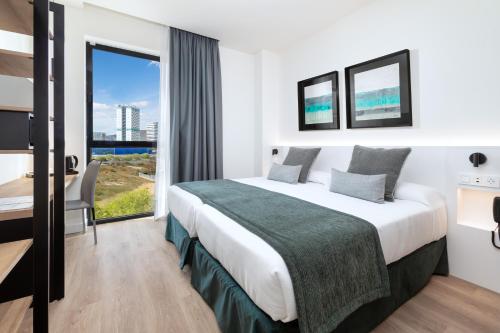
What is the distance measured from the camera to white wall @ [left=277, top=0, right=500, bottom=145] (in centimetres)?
190

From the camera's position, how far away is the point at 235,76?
4.00 m

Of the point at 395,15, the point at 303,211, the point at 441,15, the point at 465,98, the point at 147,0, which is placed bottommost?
the point at 303,211

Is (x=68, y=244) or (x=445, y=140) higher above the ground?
(x=445, y=140)

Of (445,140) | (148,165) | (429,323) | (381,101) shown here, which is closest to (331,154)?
(381,101)

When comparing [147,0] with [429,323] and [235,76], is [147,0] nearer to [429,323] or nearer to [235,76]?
[235,76]

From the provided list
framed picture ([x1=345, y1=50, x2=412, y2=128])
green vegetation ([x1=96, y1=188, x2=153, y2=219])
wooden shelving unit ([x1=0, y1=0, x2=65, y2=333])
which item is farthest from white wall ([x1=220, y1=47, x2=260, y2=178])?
wooden shelving unit ([x1=0, y1=0, x2=65, y2=333])

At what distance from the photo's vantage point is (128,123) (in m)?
3.37

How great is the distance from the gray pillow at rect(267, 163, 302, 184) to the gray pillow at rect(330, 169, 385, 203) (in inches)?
21.9

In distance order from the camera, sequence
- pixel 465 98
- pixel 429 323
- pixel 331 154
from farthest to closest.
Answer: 1. pixel 331 154
2. pixel 465 98
3. pixel 429 323

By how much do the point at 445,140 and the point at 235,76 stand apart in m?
2.99

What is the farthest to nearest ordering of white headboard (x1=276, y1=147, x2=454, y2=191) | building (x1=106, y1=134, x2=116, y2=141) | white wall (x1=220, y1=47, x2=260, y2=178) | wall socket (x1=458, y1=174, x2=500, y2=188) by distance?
white wall (x1=220, y1=47, x2=260, y2=178)
building (x1=106, y1=134, x2=116, y2=141)
white headboard (x1=276, y1=147, x2=454, y2=191)
wall socket (x1=458, y1=174, x2=500, y2=188)

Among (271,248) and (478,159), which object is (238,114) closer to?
(478,159)

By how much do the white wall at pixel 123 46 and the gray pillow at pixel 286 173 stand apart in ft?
3.65

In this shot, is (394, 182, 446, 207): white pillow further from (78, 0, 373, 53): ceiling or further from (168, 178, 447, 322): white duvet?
(78, 0, 373, 53): ceiling
